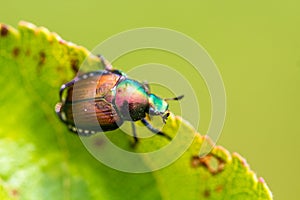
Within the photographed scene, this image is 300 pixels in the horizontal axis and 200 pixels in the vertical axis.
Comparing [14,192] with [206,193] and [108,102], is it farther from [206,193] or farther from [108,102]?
[108,102]

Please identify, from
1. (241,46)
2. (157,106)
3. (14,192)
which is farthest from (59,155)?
(241,46)

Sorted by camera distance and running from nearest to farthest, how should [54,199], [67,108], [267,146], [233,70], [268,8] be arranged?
[54,199] < [67,108] < [267,146] < [233,70] < [268,8]

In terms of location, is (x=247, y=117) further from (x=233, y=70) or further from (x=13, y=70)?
(x=13, y=70)

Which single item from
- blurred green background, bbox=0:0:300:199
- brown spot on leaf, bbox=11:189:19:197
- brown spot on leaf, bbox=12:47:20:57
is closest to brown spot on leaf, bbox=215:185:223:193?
brown spot on leaf, bbox=11:189:19:197

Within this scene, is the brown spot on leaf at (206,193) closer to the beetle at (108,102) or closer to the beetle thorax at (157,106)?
the beetle at (108,102)

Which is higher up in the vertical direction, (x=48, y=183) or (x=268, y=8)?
(x=268, y=8)

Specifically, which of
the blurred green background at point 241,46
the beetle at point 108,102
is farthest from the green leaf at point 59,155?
the blurred green background at point 241,46

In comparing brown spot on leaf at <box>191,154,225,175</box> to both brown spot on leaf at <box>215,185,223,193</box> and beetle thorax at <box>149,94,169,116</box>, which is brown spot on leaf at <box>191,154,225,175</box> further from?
beetle thorax at <box>149,94,169,116</box>

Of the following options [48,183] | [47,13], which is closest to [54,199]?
[48,183]
